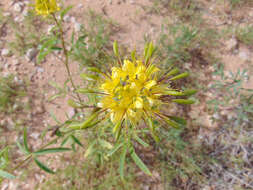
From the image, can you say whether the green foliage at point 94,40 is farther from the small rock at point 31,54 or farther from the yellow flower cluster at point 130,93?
the yellow flower cluster at point 130,93

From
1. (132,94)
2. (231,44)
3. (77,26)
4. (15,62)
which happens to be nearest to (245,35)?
(231,44)

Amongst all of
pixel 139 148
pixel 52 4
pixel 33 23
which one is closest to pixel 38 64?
pixel 33 23

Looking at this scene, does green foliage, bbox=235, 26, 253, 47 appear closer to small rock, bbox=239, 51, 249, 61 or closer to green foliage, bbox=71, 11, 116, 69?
small rock, bbox=239, 51, 249, 61

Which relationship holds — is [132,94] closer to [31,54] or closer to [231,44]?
[31,54]

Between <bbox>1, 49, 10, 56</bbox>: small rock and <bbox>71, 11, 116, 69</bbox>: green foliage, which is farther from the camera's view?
<bbox>1, 49, 10, 56</bbox>: small rock

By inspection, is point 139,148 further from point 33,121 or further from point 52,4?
point 52,4

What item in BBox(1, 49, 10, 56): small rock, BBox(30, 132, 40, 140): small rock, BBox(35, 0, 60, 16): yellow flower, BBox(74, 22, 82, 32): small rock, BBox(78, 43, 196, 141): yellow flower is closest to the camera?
BBox(78, 43, 196, 141): yellow flower

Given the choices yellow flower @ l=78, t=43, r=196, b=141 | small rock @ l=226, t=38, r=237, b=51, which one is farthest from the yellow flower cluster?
small rock @ l=226, t=38, r=237, b=51

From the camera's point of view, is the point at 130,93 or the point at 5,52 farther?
the point at 5,52

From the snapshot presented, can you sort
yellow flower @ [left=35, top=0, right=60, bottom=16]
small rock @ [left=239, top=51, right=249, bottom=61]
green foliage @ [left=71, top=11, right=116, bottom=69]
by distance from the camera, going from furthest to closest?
small rock @ [left=239, top=51, right=249, bottom=61] < green foliage @ [left=71, top=11, right=116, bottom=69] < yellow flower @ [left=35, top=0, right=60, bottom=16]
